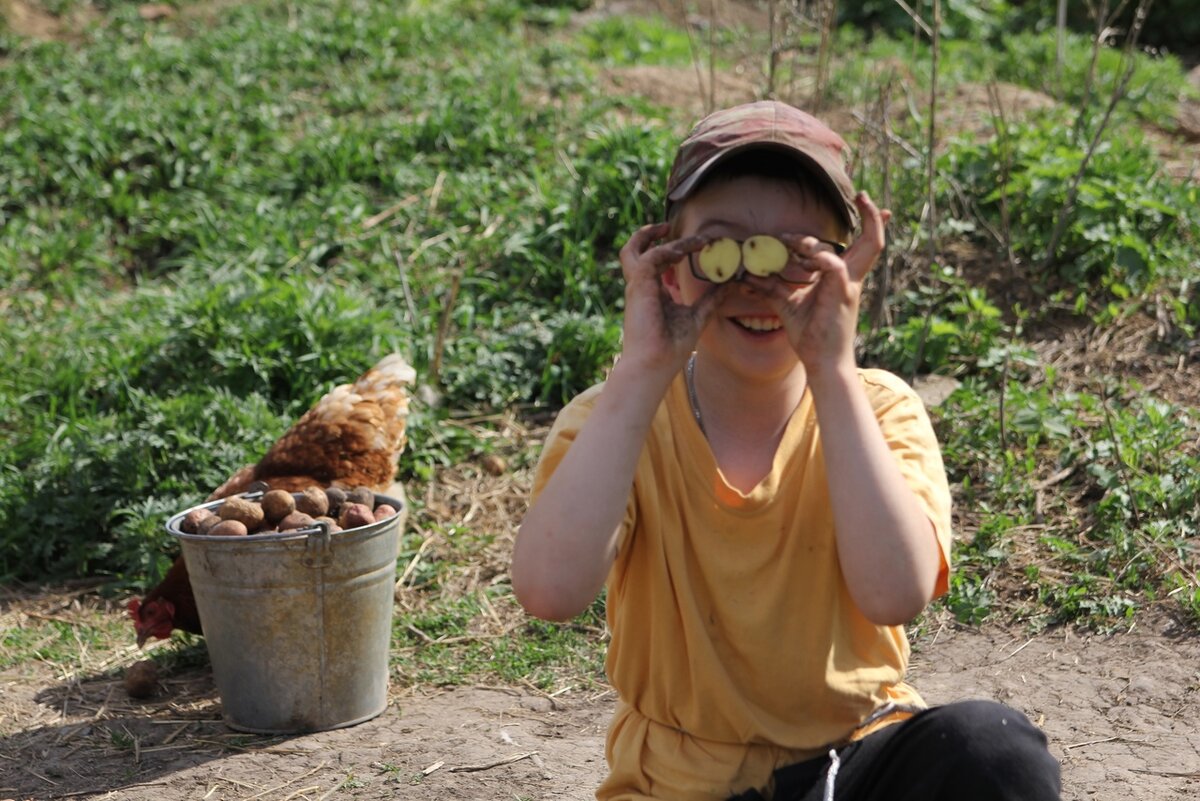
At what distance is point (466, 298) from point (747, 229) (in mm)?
4143

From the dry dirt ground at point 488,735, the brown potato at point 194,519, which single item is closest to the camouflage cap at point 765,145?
the dry dirt ground at point 488,735

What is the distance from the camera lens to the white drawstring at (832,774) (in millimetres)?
1955

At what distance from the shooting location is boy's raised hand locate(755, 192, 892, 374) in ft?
6.36

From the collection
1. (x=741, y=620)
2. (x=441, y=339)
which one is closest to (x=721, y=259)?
(x=741, y=620)

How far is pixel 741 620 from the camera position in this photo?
81.4 inches

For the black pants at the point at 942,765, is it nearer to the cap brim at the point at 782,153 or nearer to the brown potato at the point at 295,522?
the cap brim at the point at 782,153

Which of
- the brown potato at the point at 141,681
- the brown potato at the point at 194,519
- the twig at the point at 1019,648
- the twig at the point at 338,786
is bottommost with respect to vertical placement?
the brown potato at the point at 141,681


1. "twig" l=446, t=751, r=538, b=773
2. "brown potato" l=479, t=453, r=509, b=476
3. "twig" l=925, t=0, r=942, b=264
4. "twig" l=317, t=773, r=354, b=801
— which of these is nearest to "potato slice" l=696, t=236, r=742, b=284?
"twig" l=446, t=751, r=538, b=773

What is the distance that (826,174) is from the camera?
2.01 meters

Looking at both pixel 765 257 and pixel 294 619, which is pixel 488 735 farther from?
pixel 765 257

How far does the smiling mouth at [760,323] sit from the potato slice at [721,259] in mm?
118

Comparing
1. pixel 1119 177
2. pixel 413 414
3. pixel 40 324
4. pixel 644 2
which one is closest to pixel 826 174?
pixel 413 414

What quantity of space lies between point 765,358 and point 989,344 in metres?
3.46

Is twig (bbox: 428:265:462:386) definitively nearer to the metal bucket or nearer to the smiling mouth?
the metal bucket
